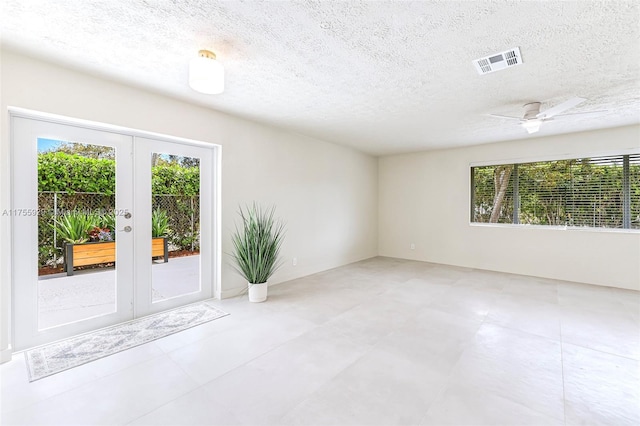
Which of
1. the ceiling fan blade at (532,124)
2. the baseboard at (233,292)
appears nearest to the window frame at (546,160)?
the ceiling fan blade at (532,124)

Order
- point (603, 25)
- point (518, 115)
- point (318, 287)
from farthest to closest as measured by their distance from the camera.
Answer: point (318, 287)
point (518, 115)
point (603, 25)

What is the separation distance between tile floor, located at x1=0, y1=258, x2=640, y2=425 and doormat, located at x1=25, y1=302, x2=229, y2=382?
0.35 feet

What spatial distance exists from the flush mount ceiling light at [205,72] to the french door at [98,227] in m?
1.42

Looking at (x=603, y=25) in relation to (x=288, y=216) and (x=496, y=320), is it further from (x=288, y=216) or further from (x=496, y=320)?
(x=288, y=216)

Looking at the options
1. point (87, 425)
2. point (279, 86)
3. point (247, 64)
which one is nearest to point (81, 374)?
point (87, 425)

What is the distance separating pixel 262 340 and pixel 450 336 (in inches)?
72.6

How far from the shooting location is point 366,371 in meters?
2.20

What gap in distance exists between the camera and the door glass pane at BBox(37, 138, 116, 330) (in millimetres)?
2611

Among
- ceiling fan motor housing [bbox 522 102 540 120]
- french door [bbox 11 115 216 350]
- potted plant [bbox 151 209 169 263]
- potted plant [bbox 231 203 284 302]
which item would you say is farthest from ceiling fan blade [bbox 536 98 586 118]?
potted plant [bbox 151 209 169 263]

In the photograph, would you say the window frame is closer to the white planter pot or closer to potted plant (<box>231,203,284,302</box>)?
potted plant (<box>231,203,284,302</box>)

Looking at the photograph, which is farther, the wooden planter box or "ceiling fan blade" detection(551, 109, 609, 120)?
"ceiling fan blade" detection(551, 109, 609, 120)

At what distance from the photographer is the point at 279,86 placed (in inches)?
116

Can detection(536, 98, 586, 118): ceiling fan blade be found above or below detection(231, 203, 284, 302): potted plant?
above

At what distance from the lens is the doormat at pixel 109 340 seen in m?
2.29
